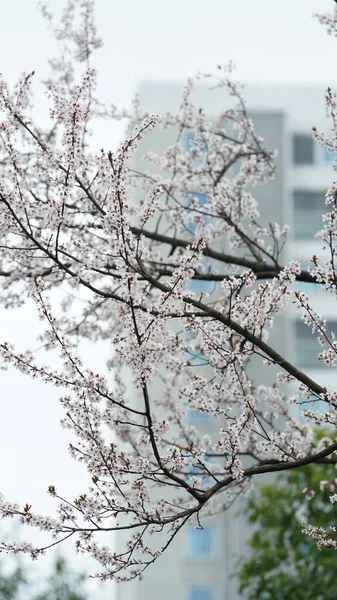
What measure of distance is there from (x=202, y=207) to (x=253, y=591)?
8712mm

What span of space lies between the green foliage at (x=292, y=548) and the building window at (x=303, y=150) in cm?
1483

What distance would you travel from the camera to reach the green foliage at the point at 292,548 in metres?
11.7

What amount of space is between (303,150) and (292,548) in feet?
54.1

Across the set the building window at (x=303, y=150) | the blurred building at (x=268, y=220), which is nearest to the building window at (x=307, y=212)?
the blurred building at (x=268, y=220)

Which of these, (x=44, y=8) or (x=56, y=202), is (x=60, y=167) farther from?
(x=44, y=8)

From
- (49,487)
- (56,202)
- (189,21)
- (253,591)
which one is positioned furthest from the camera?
(253,591)

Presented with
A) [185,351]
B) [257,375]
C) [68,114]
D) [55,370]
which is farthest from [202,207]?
[257,375]

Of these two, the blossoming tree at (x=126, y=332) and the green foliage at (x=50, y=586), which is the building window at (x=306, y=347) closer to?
the green foliage at (x=50, y=586)

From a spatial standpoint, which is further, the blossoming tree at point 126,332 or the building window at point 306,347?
the building window at point 306,347

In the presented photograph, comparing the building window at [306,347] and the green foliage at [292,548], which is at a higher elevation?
the building window at [306,347]

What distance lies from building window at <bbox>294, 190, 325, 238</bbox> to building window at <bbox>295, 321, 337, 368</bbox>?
2.58 metres

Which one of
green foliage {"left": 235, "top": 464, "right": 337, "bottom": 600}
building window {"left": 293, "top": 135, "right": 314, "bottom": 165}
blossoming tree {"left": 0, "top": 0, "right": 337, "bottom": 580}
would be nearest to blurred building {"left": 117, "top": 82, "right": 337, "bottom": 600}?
building window {"left": 293, "top": 135, "right": 314, "bottom": 165}

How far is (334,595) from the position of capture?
35.4ft

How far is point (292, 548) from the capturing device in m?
13.0
